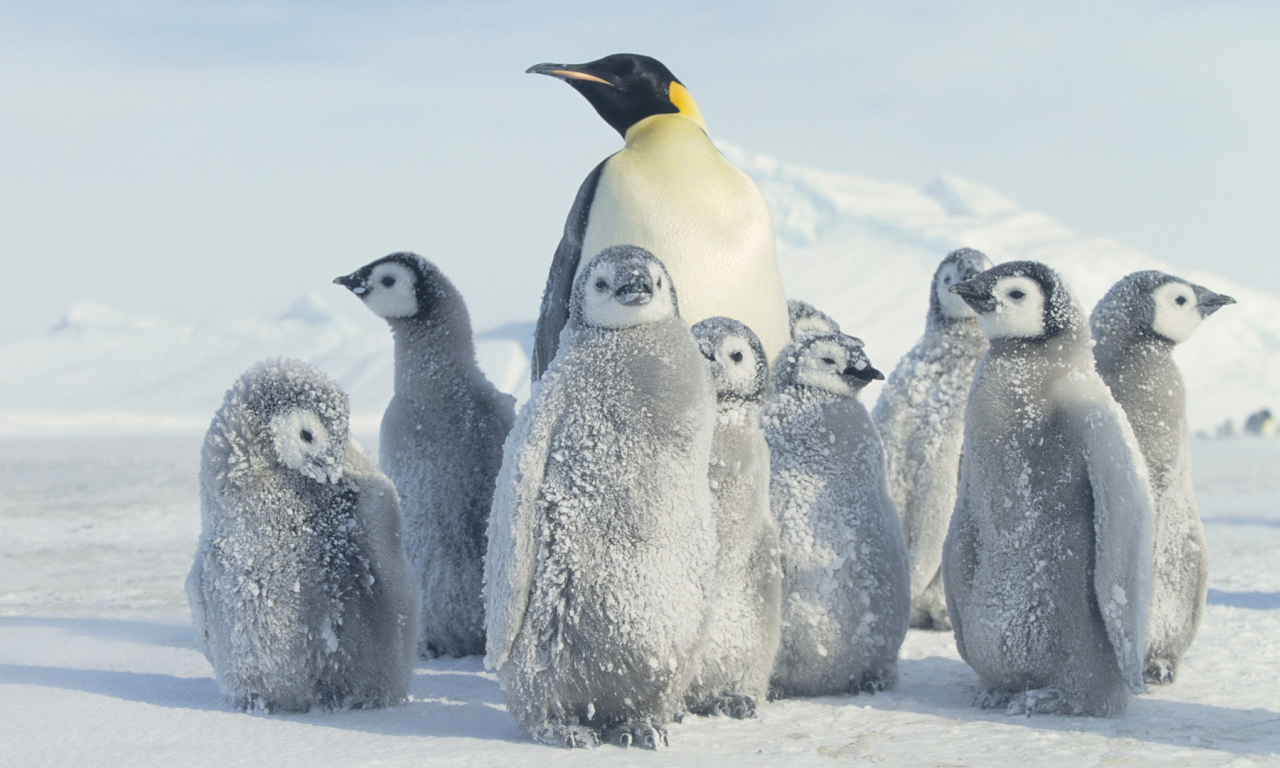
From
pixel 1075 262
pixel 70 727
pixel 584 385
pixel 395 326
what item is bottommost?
pixel 70 727

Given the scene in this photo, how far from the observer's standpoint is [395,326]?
4.14 meters

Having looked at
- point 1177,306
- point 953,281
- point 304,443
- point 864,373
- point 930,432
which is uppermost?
point 953,281

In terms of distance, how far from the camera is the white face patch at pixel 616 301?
2764mm

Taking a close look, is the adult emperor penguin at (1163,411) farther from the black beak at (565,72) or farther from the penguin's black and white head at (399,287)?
the penguin's black and white head at (399,287)

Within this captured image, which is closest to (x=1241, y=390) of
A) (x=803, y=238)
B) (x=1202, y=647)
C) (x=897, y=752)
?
(x=803, y=238)

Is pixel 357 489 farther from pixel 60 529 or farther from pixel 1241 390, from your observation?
pixel 1241 390

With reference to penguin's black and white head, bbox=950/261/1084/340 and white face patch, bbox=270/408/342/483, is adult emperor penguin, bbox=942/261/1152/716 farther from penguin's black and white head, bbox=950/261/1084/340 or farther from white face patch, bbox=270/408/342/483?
white face patch, bbox=270/408/342/483

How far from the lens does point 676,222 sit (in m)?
4.19

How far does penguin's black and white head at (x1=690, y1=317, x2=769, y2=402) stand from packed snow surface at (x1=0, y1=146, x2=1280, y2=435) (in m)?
18.3

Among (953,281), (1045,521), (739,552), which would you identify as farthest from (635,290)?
(953,281)

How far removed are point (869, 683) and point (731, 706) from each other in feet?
1.80

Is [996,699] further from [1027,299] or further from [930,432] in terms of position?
[930,432]

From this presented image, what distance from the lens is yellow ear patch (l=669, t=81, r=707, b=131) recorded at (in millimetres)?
4707

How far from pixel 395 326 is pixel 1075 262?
1034 inches
